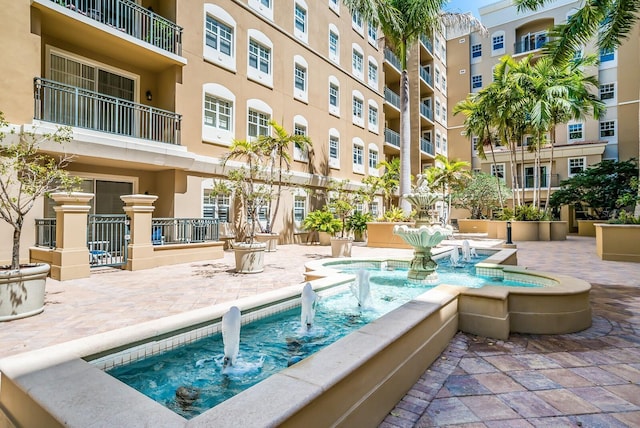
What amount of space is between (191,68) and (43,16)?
4744 mm

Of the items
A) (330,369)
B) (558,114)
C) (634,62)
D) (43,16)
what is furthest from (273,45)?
(634,62)

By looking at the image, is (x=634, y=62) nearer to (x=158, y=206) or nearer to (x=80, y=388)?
(x=158, y=206)

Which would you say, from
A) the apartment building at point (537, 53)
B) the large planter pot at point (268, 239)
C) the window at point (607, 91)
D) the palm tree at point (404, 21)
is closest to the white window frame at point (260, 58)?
the palm tree at point (404, 21)

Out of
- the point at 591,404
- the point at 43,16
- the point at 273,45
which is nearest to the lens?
the point at 591,404

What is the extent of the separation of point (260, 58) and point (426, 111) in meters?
20.9

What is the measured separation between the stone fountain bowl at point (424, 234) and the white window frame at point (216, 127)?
10303 mm

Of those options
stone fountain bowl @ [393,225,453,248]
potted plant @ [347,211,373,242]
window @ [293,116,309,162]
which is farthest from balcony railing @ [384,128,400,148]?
stone fountain bowl @ [393,225,453,248]

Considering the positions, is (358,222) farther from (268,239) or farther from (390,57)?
(390,57)

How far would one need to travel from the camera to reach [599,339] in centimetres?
470

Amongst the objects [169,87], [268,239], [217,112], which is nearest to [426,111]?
[217,112]

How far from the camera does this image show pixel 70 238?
863 cm

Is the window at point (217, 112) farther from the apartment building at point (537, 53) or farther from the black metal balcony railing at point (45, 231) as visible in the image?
the apartment building at point (537, 53)

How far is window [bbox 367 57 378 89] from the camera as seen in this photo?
86.9 ft

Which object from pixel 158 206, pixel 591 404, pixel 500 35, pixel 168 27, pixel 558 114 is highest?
pixel 500 35
